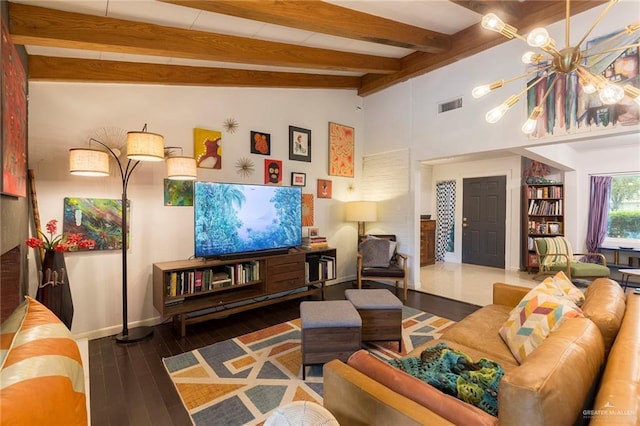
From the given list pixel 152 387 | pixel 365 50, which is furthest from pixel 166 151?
pixel 365 50

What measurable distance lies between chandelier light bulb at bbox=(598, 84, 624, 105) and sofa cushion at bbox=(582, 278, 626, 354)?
3.49 feet

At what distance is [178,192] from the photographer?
336cm

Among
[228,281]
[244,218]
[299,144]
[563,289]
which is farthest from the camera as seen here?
[299,144]

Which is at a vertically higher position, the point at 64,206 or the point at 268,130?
the point at 268,130

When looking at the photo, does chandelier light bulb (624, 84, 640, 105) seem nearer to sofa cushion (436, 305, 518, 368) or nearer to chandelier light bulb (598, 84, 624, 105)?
chandelier light bulb (598, 84, 624, 105)

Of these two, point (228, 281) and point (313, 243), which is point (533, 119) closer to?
point (313, 243)

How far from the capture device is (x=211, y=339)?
2.90 meters

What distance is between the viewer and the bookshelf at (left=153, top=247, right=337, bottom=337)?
296 centimetres

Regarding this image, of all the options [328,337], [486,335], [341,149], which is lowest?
[328,337]

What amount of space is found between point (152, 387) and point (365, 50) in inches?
164

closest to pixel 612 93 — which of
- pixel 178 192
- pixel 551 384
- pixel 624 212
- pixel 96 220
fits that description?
pixel 551 384

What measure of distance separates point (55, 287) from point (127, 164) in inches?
51.3

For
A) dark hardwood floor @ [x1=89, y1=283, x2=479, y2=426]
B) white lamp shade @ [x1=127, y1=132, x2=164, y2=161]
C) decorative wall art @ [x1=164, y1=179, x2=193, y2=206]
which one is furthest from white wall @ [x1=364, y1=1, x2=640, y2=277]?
white lamp shade @ [x1=127, y1=132, x2=164, y2=161]

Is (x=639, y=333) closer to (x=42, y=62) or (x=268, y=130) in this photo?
(x=268, y=130)
